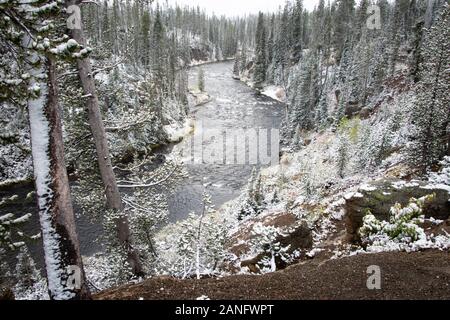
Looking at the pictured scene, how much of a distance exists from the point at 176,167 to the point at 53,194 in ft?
15.8

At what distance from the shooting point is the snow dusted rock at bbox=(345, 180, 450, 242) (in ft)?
35.7

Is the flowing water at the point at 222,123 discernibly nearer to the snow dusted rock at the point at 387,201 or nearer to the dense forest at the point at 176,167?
the dense forest at the point at 176,167

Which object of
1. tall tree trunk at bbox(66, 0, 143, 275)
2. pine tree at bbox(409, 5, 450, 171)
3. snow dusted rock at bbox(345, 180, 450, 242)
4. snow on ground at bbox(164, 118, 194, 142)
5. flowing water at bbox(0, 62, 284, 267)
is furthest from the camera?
snow on ground at bbox(164, 118, 194, 142)

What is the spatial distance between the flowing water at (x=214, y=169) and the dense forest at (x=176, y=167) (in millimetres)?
1077

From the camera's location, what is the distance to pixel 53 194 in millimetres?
5285

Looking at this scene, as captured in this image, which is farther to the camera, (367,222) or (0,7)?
(367,222)

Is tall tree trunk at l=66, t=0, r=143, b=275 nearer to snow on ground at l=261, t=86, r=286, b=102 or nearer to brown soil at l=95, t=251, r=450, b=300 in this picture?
brown soil at l=95, t=251, r=450, b=300

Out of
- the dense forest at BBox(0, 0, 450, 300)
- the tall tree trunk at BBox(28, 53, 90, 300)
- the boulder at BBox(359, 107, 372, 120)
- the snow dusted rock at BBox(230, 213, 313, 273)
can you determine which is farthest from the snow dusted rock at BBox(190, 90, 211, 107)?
the tall tree trunk at BBox(28, 53, 90, 300)

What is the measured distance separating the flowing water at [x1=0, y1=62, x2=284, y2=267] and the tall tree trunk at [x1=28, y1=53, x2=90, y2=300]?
4678 millimetres

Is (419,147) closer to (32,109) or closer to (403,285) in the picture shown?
(403,285)

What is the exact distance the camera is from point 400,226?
26.8 ft

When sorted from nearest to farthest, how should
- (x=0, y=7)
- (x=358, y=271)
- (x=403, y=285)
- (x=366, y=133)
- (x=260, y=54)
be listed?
(x=0, y=7), (x=403, y=285), (x=358, y=271), (x=366, y=133), (x=260, y=54)
